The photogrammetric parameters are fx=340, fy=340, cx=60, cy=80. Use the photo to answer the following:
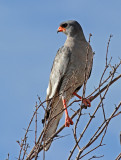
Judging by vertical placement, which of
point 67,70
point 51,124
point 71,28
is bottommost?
point 51,124

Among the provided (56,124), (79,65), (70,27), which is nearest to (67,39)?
(70,27)

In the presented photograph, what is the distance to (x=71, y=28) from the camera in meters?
7.33

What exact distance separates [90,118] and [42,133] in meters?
0.64

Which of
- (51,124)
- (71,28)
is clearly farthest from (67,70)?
(51,124)

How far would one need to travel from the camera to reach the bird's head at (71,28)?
720 centimetres

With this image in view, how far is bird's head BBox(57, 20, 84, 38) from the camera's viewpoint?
23.6 ft

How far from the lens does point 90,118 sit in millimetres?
3900

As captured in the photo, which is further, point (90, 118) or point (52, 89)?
point (52, 89)

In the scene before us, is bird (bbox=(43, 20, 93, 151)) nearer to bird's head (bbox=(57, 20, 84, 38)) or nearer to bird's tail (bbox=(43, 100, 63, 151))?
bird's tail (bbox=(43, 100, 63, 151))

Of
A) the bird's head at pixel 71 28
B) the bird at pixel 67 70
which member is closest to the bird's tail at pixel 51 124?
the bird at pixel 67 70

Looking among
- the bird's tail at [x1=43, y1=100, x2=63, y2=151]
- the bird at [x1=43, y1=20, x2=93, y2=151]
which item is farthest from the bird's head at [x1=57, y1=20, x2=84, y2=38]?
the bird's tail at [x1=43, y1=100, x2=63, y2=151]

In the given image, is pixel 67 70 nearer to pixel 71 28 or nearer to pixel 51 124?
pixel 71 28

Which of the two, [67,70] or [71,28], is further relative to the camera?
[71,28]

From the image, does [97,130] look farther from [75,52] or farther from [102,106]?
[75,52]
